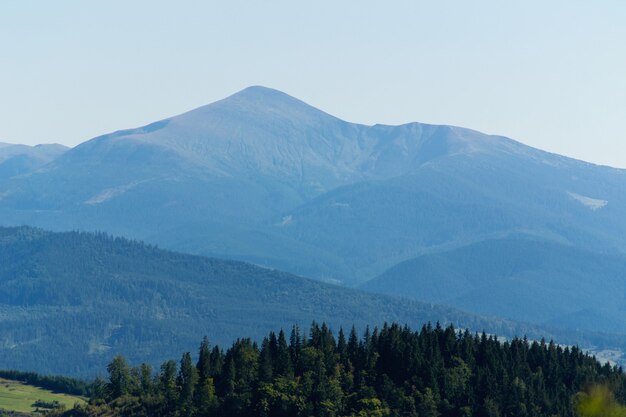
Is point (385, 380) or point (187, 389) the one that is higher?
point (385, 380)

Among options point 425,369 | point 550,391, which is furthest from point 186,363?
point 550,391

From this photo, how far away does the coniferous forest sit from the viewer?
175 meters

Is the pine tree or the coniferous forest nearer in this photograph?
the coniferous forest

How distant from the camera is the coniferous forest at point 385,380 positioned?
575ft

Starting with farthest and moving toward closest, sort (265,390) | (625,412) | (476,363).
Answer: (476,363), (265,390), (625,412)

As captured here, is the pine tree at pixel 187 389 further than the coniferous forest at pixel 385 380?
Yes

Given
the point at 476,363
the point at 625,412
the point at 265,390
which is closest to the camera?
the point at 625,412

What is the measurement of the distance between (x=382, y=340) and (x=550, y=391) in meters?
22.2

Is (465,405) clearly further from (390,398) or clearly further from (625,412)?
(625,412)

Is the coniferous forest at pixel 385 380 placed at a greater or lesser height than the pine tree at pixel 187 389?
greater

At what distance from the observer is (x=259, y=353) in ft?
641

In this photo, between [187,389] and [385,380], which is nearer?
[385,380]

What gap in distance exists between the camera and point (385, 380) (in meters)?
180

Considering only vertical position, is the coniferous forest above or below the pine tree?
above
